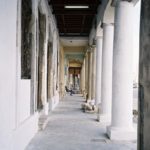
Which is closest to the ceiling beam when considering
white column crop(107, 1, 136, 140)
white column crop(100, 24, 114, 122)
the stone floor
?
white column crop(100, 24, 114, 122)

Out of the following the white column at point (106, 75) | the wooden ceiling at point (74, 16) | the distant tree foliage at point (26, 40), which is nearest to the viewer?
the distant tree foliage at point (26, 40)

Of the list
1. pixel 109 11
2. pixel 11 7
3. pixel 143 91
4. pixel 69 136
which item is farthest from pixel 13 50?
pixel 109 11

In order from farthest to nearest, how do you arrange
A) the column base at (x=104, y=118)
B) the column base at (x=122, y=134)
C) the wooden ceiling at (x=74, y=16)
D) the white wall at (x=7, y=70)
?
the wooden ceiling at (x=74, y=16) → the column base at (x=104, y=118) → the column base at (x=122, y=134) → the white wall at (x=7, y=70)

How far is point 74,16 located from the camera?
65.0ft

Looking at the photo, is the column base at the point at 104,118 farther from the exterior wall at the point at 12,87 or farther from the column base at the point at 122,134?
the exterior wall at the point at 12,87

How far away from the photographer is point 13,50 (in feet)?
23.6

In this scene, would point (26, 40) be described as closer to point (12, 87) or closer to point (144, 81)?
point (12, 87)

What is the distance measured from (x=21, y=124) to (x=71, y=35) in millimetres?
19296

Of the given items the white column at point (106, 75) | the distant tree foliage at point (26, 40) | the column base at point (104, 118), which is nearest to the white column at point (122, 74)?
the distant tree foliage at point (26, 40)

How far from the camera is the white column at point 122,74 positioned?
10.1 metres

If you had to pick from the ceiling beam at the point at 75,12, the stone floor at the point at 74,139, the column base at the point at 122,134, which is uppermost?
the ceiling beam at the point at 75,12

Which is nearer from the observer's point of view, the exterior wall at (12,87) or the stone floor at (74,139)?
the exterior wall at (12,87)

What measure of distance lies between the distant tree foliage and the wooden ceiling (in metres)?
6.39

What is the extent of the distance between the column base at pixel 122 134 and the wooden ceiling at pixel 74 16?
7.35 meters
